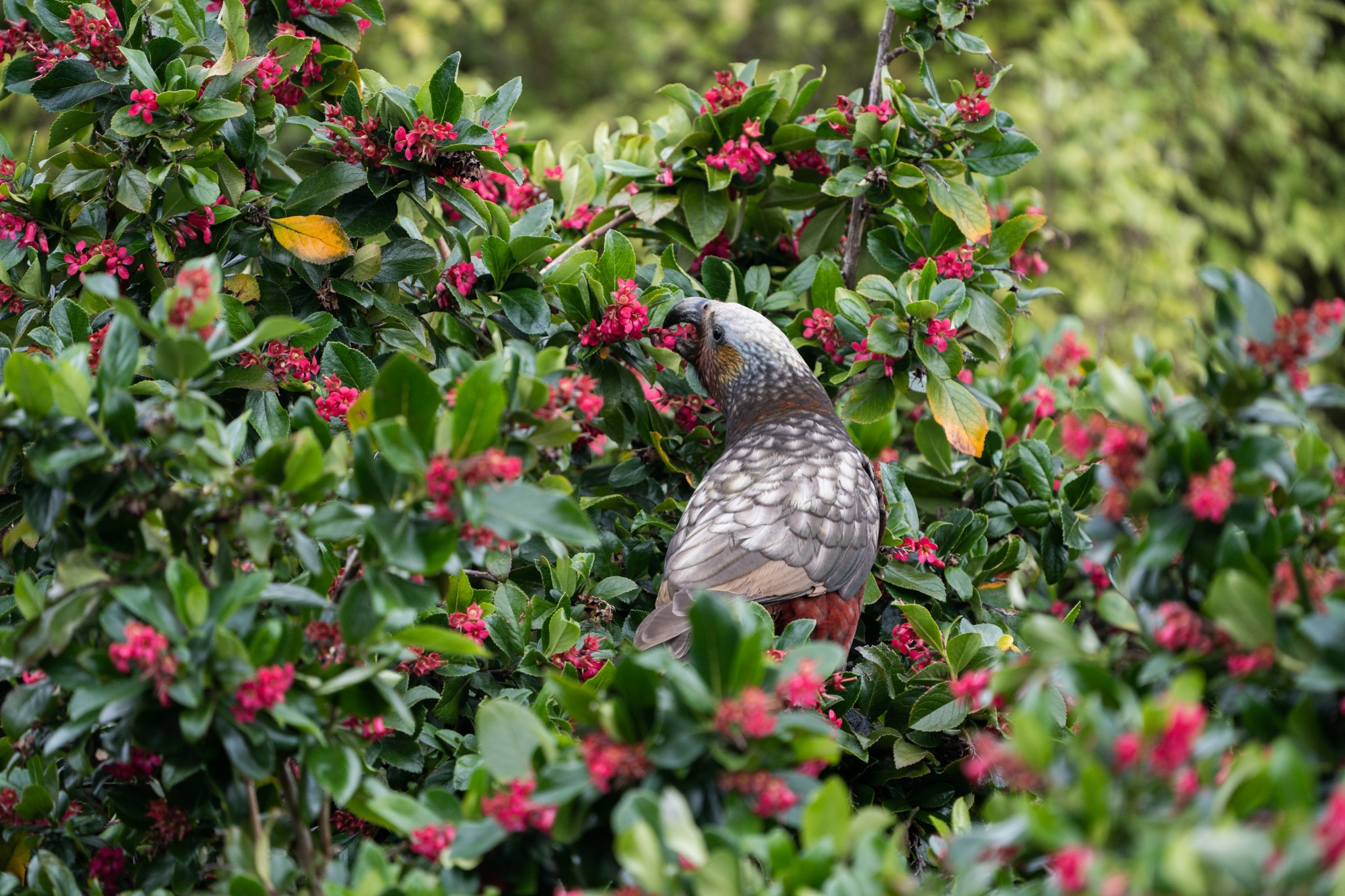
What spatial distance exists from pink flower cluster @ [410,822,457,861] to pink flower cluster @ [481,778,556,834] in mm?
93

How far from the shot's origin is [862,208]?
2.32 m

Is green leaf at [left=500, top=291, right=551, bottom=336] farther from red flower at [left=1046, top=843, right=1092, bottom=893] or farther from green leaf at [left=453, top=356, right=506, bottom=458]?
red flower at [left=1046, top=843, right=1092, bottom=893]

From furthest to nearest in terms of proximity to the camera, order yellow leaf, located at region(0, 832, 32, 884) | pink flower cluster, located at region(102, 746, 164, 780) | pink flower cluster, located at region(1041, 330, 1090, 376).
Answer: pink flower cluster, located at region(1041, 330, 1090, 376)
yellow leaf, located at region(0, 832, 32, 884)
pink flower cluster, located at region(102, 746, 164, 780)

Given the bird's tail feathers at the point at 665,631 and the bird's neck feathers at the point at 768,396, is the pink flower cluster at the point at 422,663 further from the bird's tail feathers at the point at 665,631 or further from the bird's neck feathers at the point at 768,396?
the bird's neck feathers at the point at 768,396

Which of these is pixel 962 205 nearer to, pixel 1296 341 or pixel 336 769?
pixel 1296 341

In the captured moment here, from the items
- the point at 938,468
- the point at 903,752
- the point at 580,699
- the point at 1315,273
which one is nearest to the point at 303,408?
the point at 580,699

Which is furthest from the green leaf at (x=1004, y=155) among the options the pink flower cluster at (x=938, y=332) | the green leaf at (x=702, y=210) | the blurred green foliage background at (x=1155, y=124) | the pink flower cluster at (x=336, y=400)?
the blurred green foliage background at (x=1155, y=124)

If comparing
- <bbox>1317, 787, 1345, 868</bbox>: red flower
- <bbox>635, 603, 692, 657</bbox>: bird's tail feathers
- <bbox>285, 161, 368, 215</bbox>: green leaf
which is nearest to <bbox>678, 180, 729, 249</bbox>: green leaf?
<bbox>285, 161, 368, 215</bbox>: green leaf

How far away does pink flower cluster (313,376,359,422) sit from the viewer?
66.3 inches

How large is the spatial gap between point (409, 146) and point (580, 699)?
1114 mm

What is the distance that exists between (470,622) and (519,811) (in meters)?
0.66

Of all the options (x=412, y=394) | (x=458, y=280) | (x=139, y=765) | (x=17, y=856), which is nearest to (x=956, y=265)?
(x=458, y=280)

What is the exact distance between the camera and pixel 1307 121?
696 centimetres

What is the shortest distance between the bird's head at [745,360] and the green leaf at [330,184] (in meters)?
0.69
